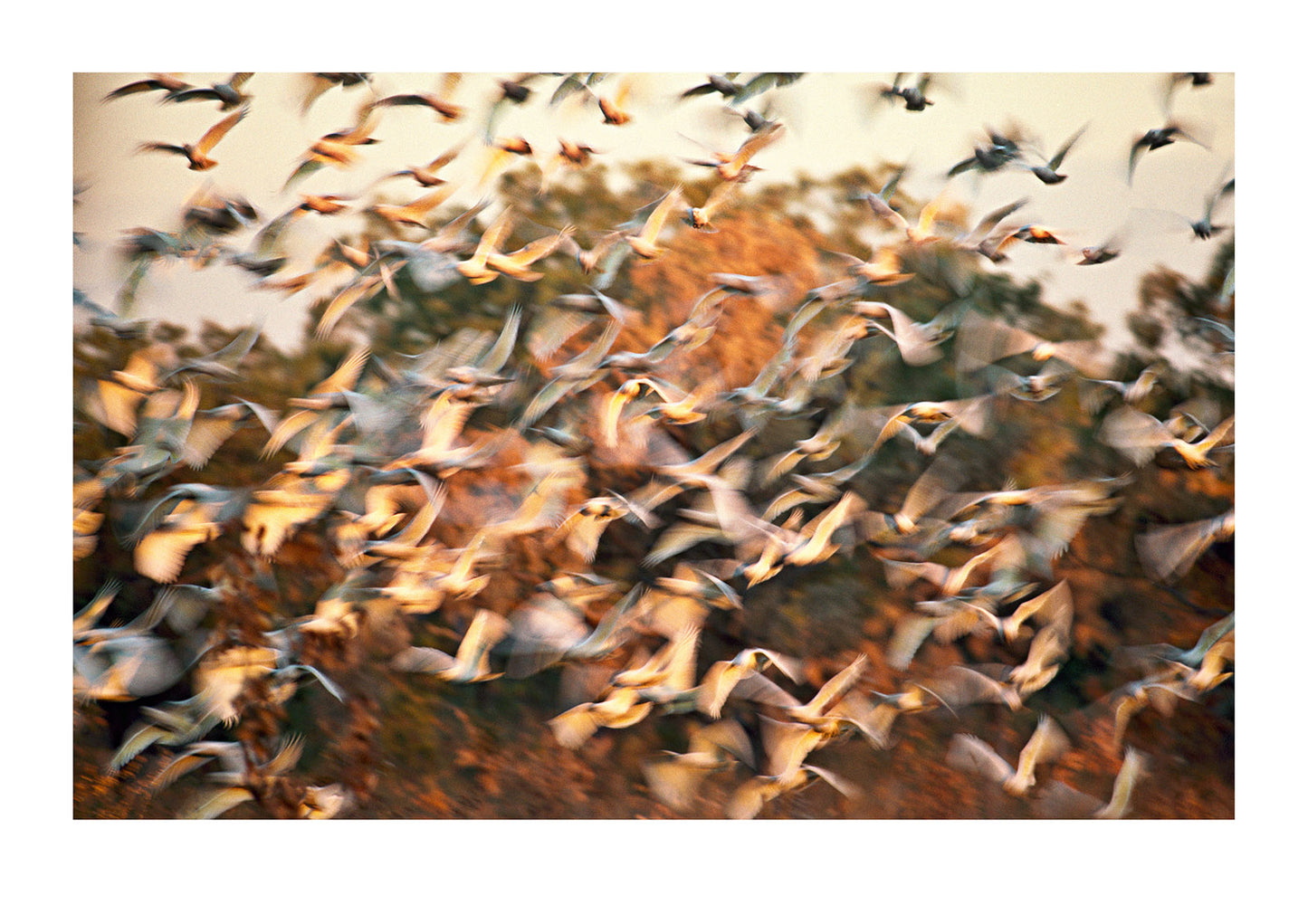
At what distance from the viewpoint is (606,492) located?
1.76 m

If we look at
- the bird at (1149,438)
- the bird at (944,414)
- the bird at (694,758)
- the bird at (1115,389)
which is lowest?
the bird at (694,758)

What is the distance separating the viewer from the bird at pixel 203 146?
176cm

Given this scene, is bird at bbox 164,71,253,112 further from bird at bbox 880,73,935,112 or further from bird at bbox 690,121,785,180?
bird at bbox 880,73,935,112

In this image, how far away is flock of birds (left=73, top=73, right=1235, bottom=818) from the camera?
5.71 ft

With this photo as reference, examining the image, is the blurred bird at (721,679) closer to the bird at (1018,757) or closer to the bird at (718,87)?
the bird at (1018,757)

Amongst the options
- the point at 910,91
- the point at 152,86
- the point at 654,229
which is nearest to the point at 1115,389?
the point at 910,91

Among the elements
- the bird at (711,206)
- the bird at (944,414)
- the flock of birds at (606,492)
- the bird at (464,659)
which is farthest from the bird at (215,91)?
the bird at (944,414)

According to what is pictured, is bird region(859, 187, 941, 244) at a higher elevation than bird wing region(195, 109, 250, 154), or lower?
lower

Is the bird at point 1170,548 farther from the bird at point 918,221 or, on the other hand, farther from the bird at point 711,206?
the bird at point 711,206

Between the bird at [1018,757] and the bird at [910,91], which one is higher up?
the bird at [910,91]

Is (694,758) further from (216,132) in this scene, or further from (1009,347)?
(216,132)

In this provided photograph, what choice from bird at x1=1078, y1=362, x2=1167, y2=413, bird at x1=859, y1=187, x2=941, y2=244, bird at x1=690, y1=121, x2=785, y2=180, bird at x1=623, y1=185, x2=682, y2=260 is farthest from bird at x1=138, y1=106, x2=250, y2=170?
bird at x1=1078, y1=362, x2=1167, y2=413

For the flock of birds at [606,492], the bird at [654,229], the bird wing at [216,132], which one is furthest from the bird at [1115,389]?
the bird wing at [216,132]
